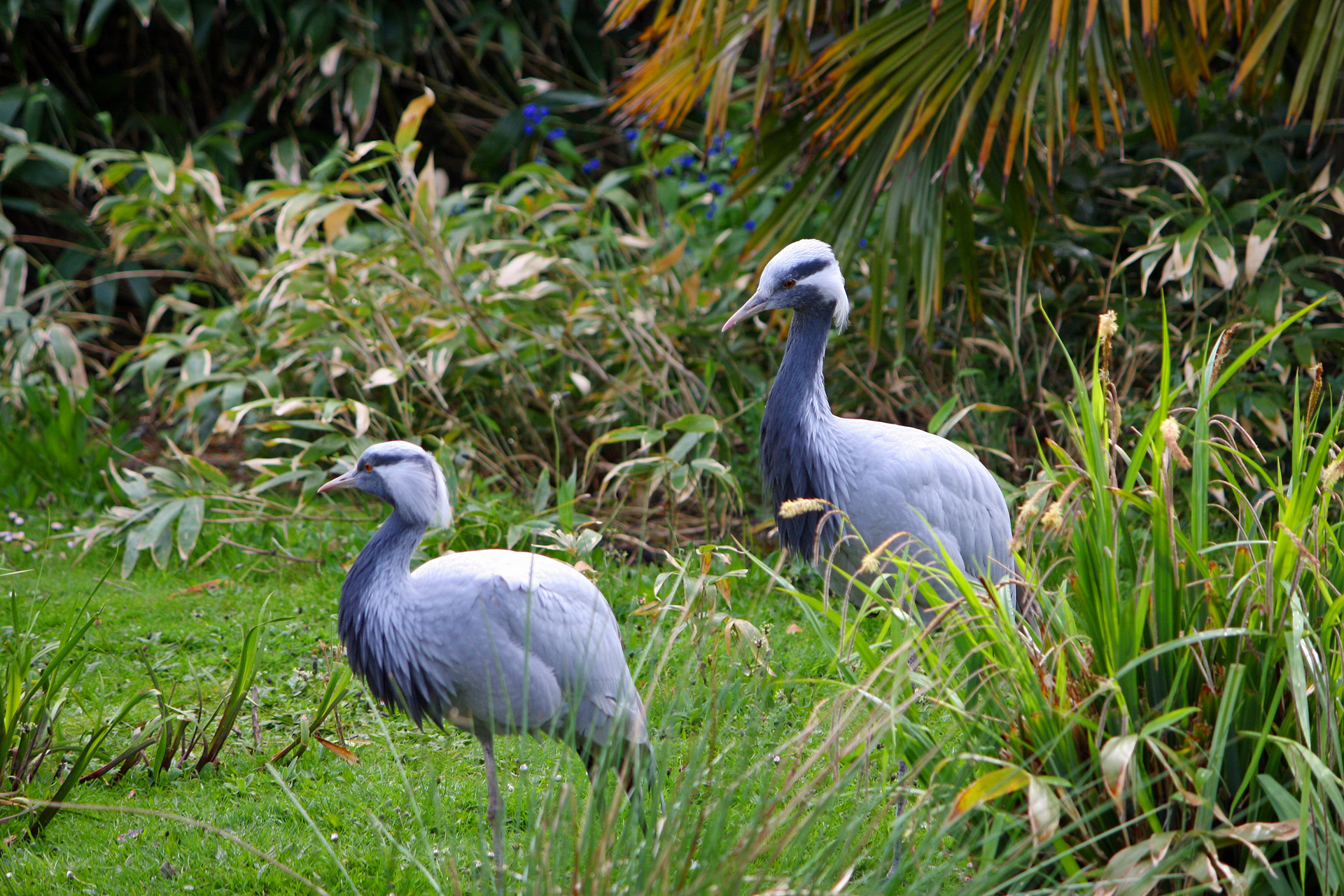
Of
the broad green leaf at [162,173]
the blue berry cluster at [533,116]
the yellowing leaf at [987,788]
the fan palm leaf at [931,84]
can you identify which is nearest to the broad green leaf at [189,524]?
the broad green leaf at [162,173]

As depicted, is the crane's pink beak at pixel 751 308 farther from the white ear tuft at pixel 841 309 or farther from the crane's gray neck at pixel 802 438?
the white ear tuft at pixel 841 309

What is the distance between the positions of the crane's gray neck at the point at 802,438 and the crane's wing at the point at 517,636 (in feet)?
2.62

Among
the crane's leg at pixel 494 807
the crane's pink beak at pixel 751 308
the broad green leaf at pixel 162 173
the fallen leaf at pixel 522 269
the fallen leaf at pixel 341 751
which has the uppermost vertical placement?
the broad green leaf at pixel 162 173

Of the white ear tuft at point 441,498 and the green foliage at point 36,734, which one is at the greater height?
the white ear tuft at point 441,498

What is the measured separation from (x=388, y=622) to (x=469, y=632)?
8.9 inches

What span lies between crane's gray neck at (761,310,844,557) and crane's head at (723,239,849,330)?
52 mm

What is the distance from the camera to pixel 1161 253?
4.79 metres

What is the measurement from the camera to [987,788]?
2.04 meters

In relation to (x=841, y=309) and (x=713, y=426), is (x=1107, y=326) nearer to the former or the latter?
(x=841, y=309)

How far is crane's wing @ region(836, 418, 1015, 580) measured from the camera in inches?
137

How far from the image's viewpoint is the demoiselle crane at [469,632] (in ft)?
9.78

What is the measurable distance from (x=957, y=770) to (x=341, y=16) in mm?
6718

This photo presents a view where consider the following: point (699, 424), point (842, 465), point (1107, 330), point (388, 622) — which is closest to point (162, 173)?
point (699, 424)

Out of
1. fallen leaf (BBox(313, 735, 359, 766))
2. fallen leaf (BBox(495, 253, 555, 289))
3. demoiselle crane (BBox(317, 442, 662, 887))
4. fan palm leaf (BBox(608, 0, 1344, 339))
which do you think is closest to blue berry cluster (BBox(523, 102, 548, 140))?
fallen leaf (BBox(495, 253, 555, 289))
